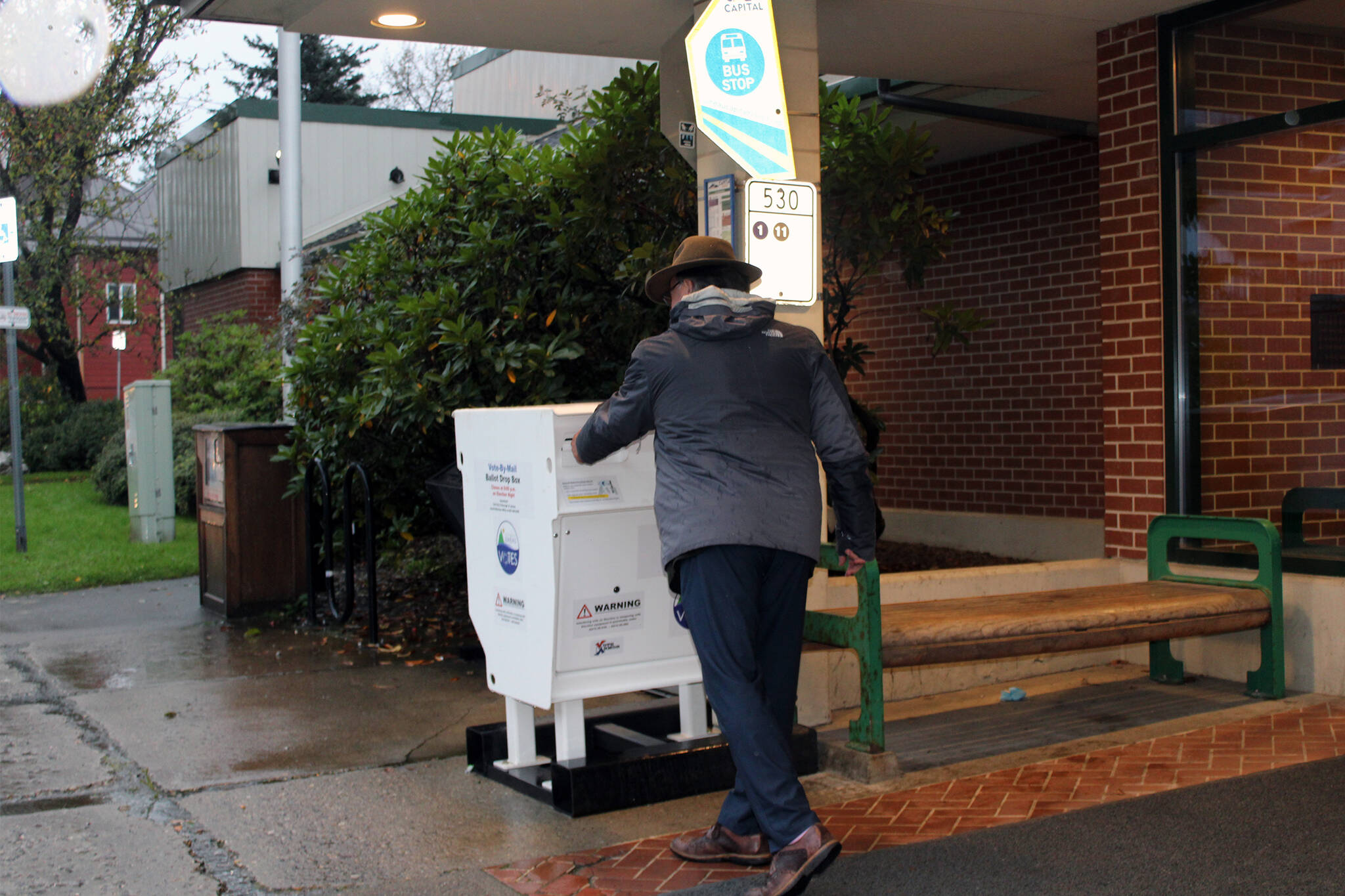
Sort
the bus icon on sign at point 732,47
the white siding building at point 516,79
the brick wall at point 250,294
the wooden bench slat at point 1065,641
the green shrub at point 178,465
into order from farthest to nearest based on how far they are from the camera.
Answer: the white siding building at point 516,79 → the brick wall at point 250,294 → the green shrub at point 178,465 → the bus icon on sign at point 732,47 → the wooden bench slat at point 1065,641

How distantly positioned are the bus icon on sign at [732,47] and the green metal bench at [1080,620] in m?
2.23

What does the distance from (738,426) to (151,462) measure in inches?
415

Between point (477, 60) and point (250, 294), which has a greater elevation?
point (477, 60)

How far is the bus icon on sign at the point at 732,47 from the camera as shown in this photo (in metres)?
5.71

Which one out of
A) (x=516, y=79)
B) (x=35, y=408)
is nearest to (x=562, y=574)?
(x=35, y=408)

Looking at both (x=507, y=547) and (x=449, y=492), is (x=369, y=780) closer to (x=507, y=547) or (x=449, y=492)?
(x=507, y=547)

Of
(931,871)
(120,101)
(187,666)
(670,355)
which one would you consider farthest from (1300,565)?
(120,101)

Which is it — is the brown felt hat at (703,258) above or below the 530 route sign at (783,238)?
below

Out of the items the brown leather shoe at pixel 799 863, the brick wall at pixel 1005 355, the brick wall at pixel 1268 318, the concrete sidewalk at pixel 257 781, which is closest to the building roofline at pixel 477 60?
the brick wall at pixel 1005 355

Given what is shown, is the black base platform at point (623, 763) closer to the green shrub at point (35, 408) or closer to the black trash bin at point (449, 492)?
the black trash bin at point (449, 492)

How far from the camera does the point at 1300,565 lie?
21.5 feet

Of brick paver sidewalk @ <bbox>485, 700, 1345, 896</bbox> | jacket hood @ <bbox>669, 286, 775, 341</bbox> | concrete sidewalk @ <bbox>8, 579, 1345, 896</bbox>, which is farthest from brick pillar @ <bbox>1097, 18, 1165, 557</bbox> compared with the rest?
jacket hood @ <bbox>669, 286, 775, 341</bbox>

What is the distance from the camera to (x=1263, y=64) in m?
6.60

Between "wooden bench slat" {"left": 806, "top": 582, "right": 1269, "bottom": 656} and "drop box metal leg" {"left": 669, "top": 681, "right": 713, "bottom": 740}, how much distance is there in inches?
26.9
